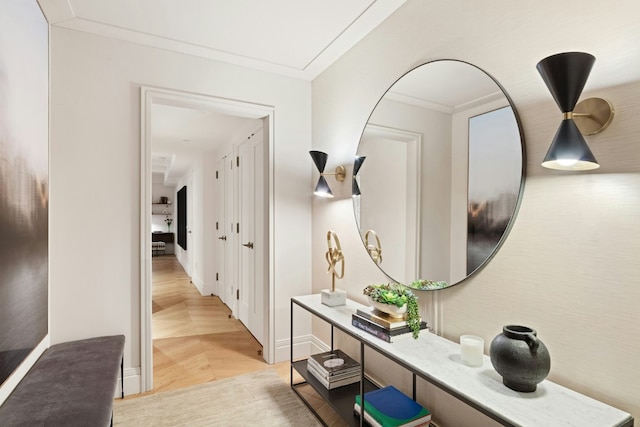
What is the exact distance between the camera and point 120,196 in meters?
2.33

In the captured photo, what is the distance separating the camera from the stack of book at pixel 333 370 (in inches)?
82.6

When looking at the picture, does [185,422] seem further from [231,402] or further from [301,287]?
[301,287]

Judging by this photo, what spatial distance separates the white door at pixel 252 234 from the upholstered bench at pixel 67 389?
1.31 meters

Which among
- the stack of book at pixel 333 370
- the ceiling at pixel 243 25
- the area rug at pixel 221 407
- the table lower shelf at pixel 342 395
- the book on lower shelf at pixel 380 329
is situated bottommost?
the area rug at pixel 221 407

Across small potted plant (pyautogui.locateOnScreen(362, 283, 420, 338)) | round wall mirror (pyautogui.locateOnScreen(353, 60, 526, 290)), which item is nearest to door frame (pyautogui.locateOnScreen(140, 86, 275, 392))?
round wall mirror (pyautogui.locateOnScreen(353, 60, 526, 290))

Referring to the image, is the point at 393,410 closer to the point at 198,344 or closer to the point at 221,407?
the point at 221,407

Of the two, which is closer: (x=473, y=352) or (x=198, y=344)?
(x=473, y=352)

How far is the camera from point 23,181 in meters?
1.60

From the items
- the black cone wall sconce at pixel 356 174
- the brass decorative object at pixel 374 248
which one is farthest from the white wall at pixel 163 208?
the brass decorative object at pixel 374 248

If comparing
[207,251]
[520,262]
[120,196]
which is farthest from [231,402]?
[207,251]

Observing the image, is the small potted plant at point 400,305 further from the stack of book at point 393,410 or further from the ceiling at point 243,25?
the ceiling at point 243,25

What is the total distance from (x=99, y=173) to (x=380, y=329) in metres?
1.98

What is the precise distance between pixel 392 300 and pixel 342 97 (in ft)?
5.12

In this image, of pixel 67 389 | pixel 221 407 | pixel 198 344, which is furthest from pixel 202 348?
pixel 67 389
